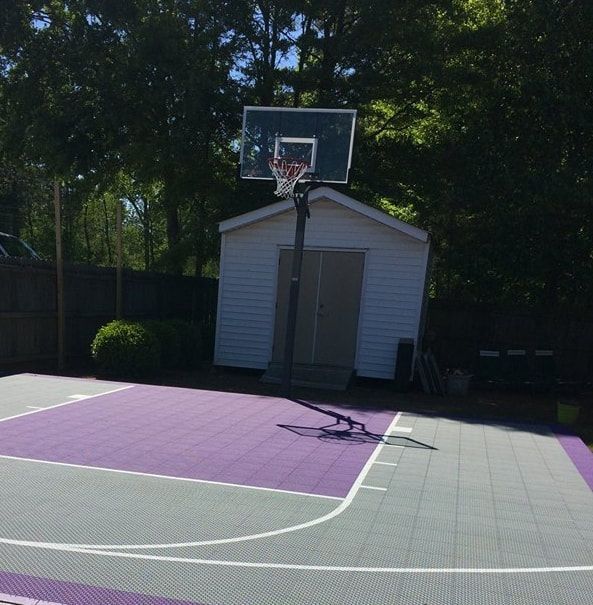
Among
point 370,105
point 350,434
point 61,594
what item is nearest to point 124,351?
point 350,434

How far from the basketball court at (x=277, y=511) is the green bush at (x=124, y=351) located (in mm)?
2697

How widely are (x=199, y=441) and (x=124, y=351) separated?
452 centimetres

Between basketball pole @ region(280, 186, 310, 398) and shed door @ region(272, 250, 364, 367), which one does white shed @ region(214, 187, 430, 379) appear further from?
basketball pole @ region(280, 186, 310, 398)

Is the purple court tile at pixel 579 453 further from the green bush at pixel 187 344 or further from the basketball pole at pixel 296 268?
the green bush at pixel 187 344

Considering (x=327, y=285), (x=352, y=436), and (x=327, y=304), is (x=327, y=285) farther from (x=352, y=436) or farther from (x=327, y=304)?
(x=352, y=436)

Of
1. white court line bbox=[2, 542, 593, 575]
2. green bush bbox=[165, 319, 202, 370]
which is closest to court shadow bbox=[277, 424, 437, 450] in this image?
white court line bbox=[2, 542, 593, 575]

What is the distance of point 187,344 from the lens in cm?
1205

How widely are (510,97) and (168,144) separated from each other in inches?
311

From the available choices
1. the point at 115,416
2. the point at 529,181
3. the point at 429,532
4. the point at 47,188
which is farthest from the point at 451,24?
the point at 47,188

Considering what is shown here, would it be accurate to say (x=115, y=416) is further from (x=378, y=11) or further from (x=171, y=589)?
(x=378, y=11)

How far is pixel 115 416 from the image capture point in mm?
6957

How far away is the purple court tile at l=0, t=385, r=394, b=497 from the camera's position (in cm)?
514

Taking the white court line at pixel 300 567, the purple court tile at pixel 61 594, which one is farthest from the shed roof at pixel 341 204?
the purple court tile at pixel 61 594

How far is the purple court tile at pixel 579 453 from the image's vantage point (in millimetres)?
5898
